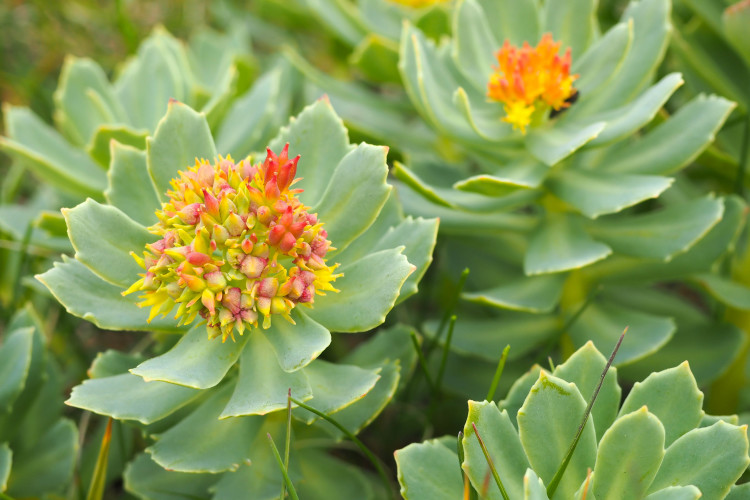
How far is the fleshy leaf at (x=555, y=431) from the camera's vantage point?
1.26m

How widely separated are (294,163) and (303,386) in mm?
413

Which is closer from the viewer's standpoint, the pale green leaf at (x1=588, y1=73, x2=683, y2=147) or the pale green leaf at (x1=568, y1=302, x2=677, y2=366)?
the pale green leaf at (x1=588, y1=73, x2=683, y2=147)

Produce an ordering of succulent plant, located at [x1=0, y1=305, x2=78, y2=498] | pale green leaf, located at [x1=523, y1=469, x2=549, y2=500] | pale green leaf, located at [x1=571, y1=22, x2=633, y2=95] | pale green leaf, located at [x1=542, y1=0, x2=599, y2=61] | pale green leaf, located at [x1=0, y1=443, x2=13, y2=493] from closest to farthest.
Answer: pale green leaf, located at [x1=523, y1=469, x2=549, y2=500] < pale green leaf, located at [x1=0, y1=443, x2=13, y2=493] < succulent plant, located at [x1=0, y1=305, x2=78, y2=498] < pale green leaf, located at [x1=571, y1=22, x2=633, y2=95] < pale green leaf, located at [x1=542, y1=0, x2=599, y2=61]

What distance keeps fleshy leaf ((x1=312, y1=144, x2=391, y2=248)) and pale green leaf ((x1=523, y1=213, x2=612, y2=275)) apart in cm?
44

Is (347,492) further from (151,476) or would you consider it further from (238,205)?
(238,205)

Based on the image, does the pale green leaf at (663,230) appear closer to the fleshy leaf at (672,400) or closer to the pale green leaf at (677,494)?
the fleshy leaf at (672,400)

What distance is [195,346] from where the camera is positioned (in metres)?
1.40

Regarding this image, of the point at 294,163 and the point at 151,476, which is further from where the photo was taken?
the point at 151,476

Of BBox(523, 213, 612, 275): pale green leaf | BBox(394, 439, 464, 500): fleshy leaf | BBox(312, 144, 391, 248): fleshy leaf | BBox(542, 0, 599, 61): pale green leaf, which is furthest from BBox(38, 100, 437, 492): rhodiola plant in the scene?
BBox(542, 0, 599, 61): pale green leaf

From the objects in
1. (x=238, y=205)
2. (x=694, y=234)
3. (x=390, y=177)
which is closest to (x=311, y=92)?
(x=390, y=177)

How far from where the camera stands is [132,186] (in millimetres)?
1604

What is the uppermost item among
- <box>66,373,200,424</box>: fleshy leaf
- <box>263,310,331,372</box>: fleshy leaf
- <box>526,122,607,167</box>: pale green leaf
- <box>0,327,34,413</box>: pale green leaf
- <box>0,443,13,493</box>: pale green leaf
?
<box>526,122,607,167</box>: pale green leaf

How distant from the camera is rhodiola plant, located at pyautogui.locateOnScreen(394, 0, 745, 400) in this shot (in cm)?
170

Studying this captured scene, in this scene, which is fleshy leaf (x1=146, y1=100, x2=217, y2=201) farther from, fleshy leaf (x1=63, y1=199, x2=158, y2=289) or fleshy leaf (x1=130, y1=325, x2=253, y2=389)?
fleshy leaf (x1=130, y1=325, x2=253, y2=389)
